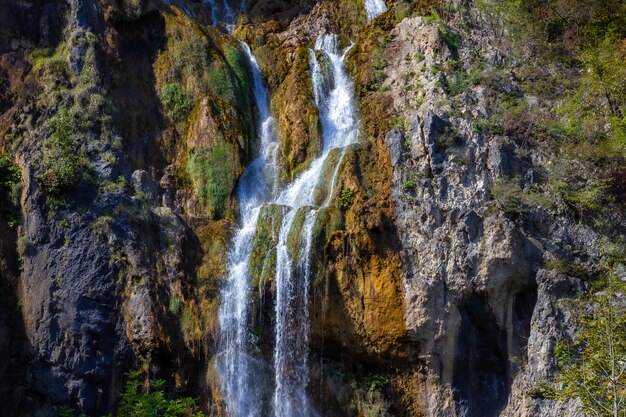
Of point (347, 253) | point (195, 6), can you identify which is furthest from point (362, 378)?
point (195, 6)

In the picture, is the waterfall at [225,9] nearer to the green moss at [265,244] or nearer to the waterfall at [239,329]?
the waterfall at [239,329]

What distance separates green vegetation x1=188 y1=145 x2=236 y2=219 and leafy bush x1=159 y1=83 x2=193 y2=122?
180 centimetres

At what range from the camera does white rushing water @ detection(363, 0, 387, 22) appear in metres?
29.5

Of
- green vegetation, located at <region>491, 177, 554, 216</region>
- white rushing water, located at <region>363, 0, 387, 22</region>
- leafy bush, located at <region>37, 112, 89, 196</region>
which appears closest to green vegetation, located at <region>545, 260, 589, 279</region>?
green vegetation, located at <region>491, 177, 554, 216</region>

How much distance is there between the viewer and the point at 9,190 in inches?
782

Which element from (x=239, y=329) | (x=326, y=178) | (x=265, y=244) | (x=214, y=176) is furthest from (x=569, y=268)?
(x=214, y=176)

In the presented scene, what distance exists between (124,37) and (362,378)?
14738 mm

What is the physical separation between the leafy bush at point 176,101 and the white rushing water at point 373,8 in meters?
9.02

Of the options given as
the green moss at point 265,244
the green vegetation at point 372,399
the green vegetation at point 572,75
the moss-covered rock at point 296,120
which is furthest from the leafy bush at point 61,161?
the green vegetation at point 572,75

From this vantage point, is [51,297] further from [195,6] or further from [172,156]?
[195,6]

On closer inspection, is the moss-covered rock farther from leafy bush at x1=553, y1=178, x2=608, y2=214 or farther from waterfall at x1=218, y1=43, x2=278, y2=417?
leafy bush at x1=553, y1=178, x2=608, y2=214

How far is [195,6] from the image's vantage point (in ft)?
98.7

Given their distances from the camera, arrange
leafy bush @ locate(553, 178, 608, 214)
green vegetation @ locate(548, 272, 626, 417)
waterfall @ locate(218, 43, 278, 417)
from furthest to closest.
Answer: leafy bush @ locate(553, 178, 608, 214) < waterfall @ locate(218, 43, 278, 417) < green vegetation @ locate(548, 272, 626, 417)

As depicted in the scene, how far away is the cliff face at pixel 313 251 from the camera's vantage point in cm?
1848
